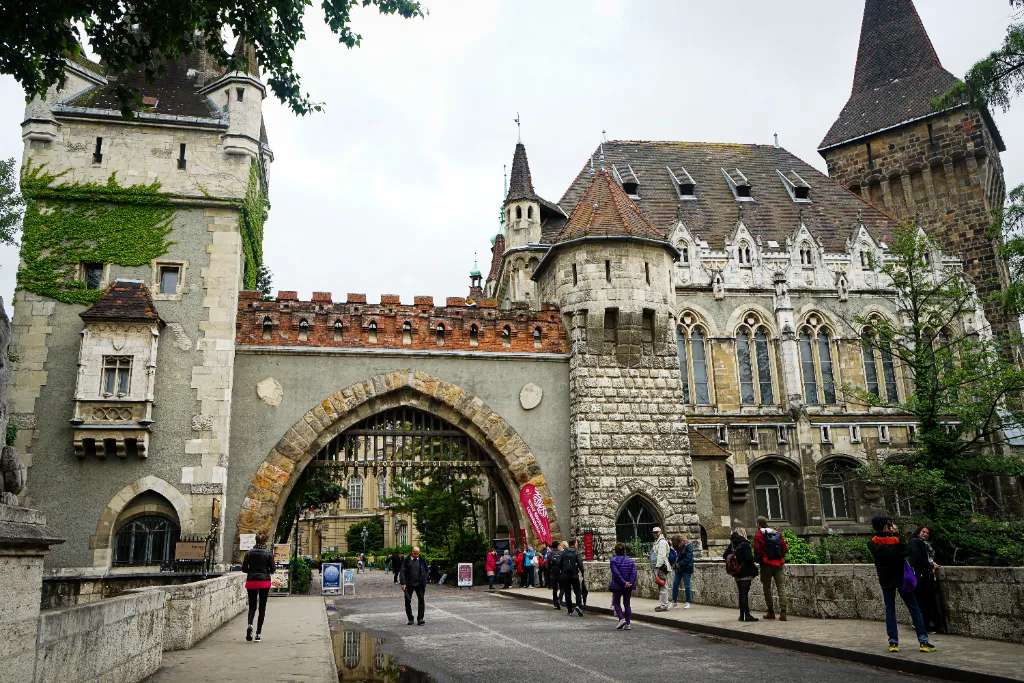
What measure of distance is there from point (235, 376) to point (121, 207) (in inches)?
186

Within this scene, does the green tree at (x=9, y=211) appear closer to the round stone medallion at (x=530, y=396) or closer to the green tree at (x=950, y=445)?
the round stone medallion at (x=530, y=396)

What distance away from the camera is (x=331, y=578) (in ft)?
75.8

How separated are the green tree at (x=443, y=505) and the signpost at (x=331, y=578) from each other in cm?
645

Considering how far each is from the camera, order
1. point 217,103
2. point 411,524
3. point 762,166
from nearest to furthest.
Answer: point 217,103
point 762,166
point 411,524

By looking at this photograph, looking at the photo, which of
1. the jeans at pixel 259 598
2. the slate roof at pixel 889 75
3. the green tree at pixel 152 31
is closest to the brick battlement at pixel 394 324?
the jeans at pixel 259 598

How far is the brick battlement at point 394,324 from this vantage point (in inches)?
821

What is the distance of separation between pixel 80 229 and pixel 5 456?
1618cm

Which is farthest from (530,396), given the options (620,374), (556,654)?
(556,654)

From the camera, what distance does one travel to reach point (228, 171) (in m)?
20.6

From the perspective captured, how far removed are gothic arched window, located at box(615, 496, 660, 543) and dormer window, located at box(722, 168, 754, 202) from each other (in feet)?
53.4

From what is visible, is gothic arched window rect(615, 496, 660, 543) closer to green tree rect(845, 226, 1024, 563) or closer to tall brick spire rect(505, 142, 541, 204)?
green tree rect(845, 226, 1024, 563)

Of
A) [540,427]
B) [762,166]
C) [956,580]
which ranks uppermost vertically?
[762,166]

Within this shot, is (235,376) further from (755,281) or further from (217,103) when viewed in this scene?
(755,281)

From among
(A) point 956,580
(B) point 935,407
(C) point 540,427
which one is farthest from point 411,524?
(A) point 956,580
